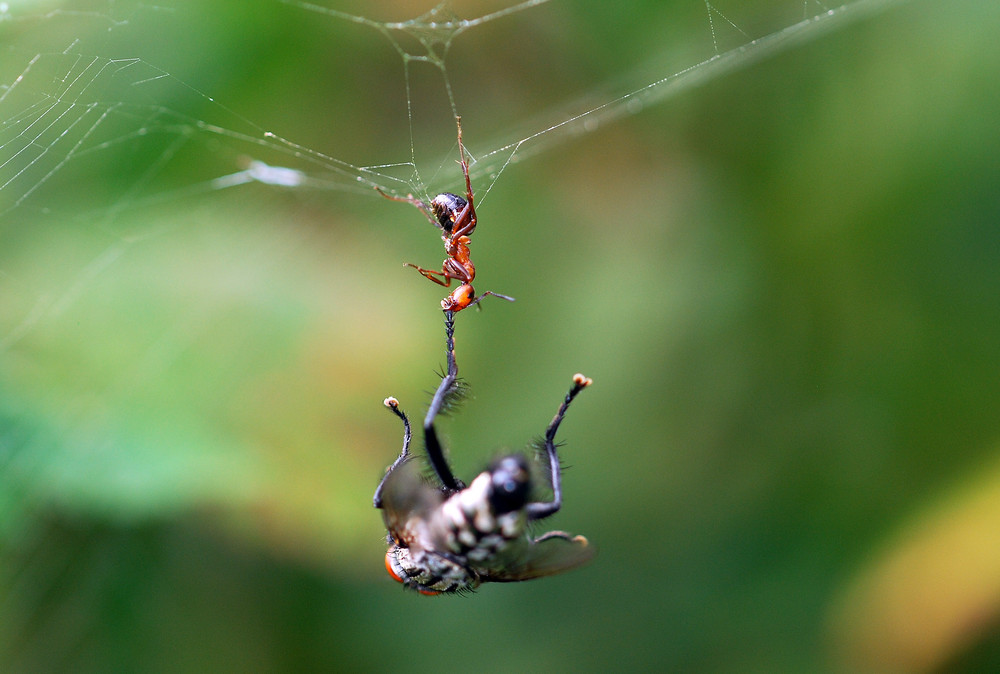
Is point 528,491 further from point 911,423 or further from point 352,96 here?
point 352,96

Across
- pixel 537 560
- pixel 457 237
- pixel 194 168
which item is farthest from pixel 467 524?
pixel 194 168

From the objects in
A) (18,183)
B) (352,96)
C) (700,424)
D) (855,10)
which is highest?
(352,96)

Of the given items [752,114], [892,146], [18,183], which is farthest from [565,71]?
[18,183]

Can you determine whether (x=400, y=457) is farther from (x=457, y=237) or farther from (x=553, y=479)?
(x=457, y=237)

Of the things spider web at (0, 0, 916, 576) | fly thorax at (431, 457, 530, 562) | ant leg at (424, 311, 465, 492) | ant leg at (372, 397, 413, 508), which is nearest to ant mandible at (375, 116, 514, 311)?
ant leg at (424, 311, 465, 492)

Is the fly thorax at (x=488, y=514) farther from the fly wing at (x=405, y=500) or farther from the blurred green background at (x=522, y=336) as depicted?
the blurred green background at (x=522, y=336)

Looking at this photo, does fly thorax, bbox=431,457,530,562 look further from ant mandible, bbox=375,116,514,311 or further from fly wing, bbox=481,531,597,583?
ant mandible, bbox=375,116,514,311

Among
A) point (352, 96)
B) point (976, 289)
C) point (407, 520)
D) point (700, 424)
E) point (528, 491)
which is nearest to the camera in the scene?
point (528, 491)
